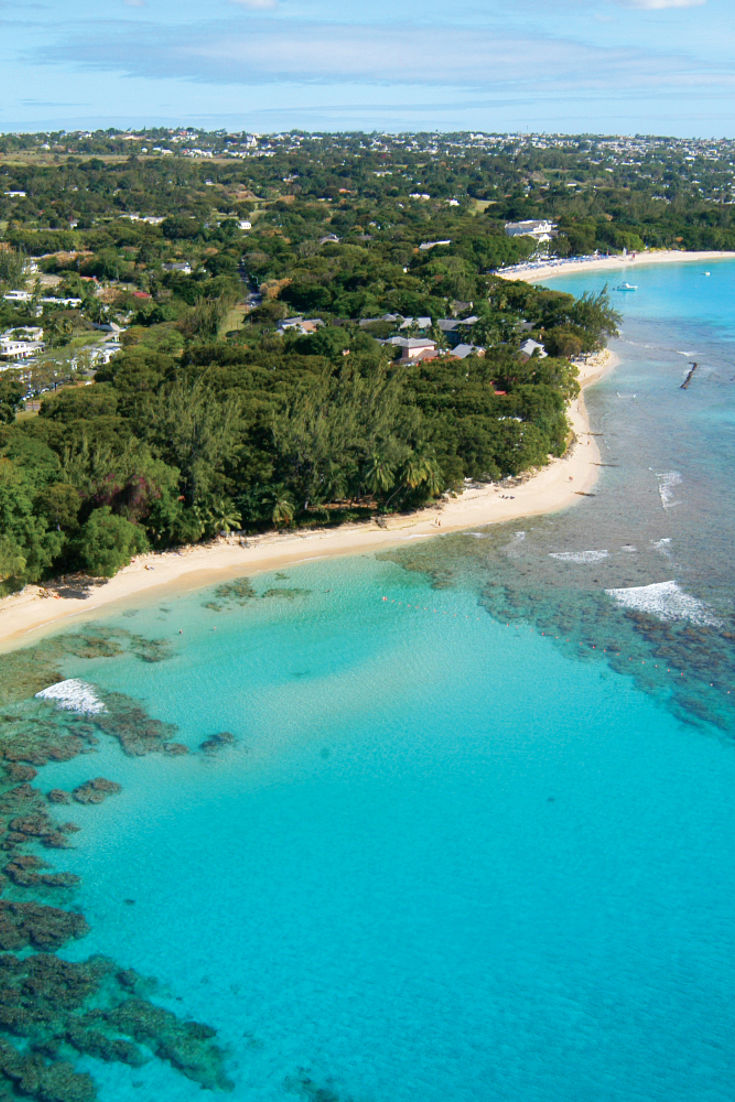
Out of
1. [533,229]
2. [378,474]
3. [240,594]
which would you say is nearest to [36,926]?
[240,594]

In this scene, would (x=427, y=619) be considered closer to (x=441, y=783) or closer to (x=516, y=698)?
(x=516, y=698)

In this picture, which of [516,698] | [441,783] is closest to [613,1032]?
[441,783]

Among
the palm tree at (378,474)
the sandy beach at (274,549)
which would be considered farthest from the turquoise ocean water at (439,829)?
the palm tree at (378,474)

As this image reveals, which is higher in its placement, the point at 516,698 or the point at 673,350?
the point at 673,350

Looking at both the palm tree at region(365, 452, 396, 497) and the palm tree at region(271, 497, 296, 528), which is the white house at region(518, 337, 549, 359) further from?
the palm tree at region(271, 497, 296, 528)

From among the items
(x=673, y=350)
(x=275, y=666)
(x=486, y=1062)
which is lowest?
(x=486, y=1062)

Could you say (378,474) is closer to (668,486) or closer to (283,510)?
(283,510)
